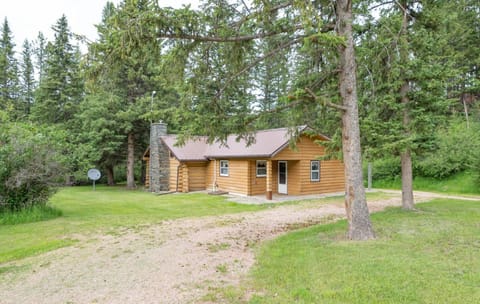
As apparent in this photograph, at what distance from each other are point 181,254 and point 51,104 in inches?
920

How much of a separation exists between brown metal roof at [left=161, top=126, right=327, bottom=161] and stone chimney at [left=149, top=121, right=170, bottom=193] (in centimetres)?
51

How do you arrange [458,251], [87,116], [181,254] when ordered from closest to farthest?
1. [458,251]
2. [181,254]
3. [87,116]

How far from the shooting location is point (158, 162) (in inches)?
752

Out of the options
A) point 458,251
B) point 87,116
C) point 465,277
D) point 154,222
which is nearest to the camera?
point 465,277

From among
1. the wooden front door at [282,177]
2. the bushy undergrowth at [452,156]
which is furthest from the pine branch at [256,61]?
the bushy undergrowth at [452,156]

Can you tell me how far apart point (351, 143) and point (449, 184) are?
47.7 feet

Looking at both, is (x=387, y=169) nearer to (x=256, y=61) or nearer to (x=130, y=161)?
(x=256, y=61)

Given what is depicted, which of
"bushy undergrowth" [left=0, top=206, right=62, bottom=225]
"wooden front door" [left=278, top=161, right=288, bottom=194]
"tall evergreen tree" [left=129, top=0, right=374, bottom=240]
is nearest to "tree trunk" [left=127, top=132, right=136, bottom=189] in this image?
"wooden front door" [left=278, top=161, right=288, bottom=194]

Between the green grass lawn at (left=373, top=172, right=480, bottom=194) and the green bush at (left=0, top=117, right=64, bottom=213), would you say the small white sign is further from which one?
the green grass lawn at (left=373, top=172, right=480, bottom=194)

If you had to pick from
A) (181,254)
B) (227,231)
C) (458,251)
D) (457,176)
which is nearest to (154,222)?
(227,231)

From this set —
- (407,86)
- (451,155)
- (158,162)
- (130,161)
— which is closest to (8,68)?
(130,161)

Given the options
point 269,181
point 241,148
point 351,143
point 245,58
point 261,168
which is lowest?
point 269,181

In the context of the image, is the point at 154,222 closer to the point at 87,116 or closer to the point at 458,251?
the point at 458,251

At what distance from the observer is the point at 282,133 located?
15.9 meters
